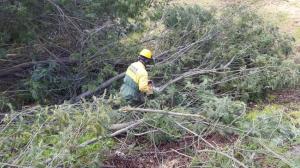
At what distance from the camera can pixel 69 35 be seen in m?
8.52

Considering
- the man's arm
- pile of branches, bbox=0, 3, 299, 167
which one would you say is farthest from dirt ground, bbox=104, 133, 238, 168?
the man's arm

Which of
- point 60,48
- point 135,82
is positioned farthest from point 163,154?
point 60,48

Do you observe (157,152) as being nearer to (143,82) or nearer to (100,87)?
(143,82)

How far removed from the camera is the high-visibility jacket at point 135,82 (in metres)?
6.97

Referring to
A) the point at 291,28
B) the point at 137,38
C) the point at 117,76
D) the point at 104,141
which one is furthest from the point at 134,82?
the point at 291,28

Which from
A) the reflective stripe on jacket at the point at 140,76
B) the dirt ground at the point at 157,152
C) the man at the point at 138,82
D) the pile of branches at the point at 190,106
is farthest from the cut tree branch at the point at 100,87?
the dirt ground at the point at 157,152

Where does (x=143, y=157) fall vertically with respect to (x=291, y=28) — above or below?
below

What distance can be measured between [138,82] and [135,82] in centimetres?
7

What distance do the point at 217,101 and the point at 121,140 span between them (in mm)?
1447

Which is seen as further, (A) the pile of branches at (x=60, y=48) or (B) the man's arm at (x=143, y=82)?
(A) the pile of branches at (x=60, y=48)

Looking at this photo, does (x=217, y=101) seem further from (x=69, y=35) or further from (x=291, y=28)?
(x=291, y=28)

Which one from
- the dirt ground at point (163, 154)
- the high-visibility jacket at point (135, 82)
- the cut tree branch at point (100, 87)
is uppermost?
the high-visibility jacket at point (135, 82)

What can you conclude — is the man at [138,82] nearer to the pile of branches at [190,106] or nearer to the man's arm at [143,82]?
the man's arm at [143,82]

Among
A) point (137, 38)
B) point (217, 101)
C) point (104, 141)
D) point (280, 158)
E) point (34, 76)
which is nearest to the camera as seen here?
point (280, 158)
